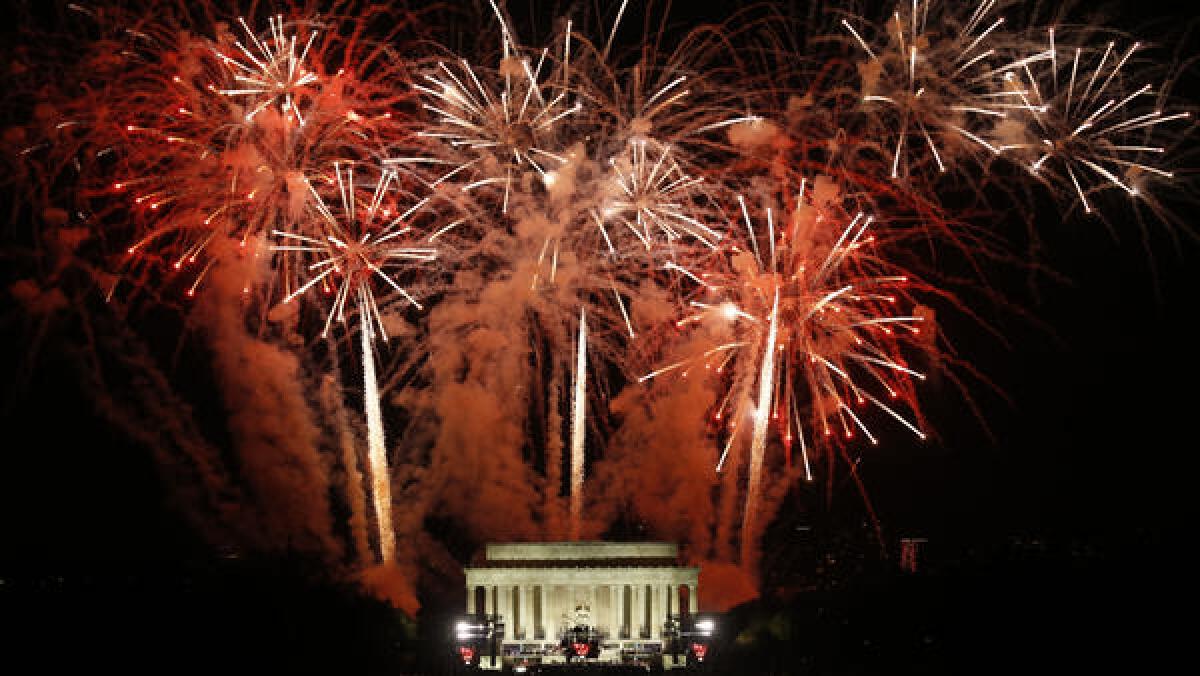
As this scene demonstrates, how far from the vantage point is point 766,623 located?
37719mm

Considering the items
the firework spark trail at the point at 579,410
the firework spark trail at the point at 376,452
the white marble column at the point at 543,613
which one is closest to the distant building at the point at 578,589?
the white marble column at the point at 543,613

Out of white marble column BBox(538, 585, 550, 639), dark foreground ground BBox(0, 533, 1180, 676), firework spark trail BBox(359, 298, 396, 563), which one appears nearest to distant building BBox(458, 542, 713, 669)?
white marble column BBox(538, 585, 550, 639)

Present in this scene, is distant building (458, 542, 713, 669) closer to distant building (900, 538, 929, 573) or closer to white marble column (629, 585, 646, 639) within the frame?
white marble column (629, 585, 646, 639)

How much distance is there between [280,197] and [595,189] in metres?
7.71

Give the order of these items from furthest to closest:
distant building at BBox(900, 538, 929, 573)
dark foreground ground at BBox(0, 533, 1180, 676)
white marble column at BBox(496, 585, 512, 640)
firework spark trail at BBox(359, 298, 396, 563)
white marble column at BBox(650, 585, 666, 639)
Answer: white marble column at BBox(496, 585, 512, 640)
white marble column at BBox(650, 585, 666, 639)
distant building at BBox(900, 538, 929, 573)
firework spark trail at BBox(359, 298, 396, 563)
dark foreground ground at BBox(0, 533, 1180, 676)

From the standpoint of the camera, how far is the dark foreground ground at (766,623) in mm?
30562

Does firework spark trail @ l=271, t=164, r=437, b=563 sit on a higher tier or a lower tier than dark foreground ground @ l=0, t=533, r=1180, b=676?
higher

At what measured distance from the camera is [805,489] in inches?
2045

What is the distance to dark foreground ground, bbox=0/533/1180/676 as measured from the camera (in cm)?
3056

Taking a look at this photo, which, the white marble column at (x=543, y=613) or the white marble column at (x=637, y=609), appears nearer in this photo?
the white marble column at (x=637, y=609)

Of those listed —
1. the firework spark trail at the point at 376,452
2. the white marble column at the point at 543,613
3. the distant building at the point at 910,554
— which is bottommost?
the white marble column at the point at 543,613

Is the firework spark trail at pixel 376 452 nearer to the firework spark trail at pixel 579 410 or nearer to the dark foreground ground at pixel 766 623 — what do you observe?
the dark foreground ground at pixel 766 623

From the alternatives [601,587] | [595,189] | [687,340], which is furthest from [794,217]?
[601,587]

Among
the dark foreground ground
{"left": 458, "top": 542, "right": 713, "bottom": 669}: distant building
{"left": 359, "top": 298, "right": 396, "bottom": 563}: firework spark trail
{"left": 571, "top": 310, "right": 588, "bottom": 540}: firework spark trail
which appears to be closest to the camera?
the dark foreground ground
